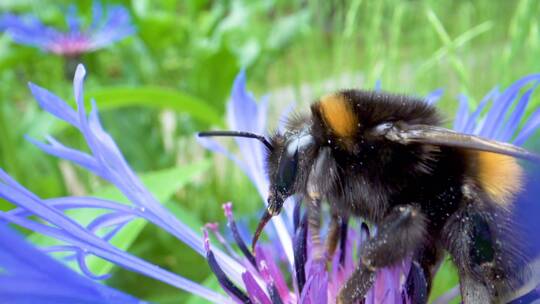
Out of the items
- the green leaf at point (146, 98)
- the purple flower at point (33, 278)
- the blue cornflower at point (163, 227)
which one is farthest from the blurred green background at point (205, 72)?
the purple flower at point (33, 278)

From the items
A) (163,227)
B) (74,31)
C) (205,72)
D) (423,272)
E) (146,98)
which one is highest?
(74,31)

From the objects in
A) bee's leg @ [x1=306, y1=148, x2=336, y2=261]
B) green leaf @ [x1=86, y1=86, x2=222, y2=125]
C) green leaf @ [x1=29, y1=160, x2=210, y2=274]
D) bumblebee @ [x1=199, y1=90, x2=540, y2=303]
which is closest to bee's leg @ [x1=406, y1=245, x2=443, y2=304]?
bumblebee @ [x1=199, y1=90, x2=540, y2=303]

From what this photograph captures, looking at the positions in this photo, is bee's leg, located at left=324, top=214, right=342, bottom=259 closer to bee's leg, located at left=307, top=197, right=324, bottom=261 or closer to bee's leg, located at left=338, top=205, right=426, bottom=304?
→ bee's leg, located at left=307, top=197, right=324, bottom=261

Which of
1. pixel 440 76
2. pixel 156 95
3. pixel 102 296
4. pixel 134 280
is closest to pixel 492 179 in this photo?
pixel 102 296

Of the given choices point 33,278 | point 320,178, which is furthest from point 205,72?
point 33,278

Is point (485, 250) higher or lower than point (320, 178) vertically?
lower

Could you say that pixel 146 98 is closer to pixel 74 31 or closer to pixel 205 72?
pixel 205 72

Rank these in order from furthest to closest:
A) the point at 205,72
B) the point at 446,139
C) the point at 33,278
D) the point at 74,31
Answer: the point at 74,31
the point at 205,72
the point at 446,139
the point at 33,278
